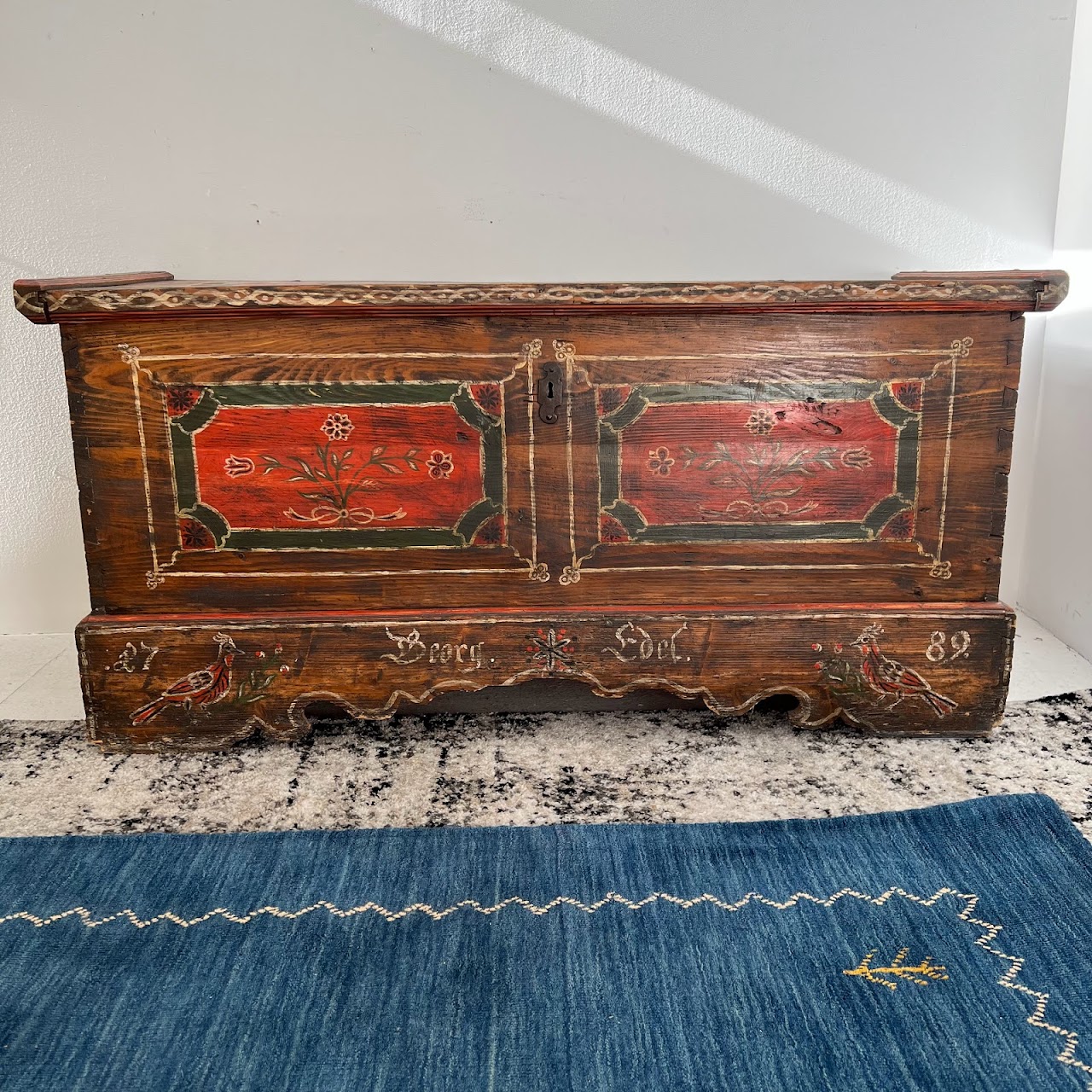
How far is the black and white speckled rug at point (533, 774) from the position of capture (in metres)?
1.96

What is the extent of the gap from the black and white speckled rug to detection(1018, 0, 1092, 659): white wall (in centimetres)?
48

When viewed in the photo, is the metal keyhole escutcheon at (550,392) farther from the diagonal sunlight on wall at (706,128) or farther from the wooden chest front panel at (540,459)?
the diagonal sunlight on wall at (706,128)

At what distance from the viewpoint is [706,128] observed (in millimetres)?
2689

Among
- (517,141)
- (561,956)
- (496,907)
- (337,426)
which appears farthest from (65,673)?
(517,141)

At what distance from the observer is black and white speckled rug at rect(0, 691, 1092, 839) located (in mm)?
1959

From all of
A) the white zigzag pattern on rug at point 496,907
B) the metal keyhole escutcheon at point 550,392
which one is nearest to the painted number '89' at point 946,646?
the white zigzag pattern on rug at point 496,907

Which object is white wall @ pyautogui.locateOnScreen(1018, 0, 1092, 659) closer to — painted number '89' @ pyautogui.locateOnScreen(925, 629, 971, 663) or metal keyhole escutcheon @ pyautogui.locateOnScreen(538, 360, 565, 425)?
painted number '89' @ pyautogui.locateOnScreen(925, 629, 971, 663)

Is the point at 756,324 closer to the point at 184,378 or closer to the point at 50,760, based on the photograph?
the point at 184,378

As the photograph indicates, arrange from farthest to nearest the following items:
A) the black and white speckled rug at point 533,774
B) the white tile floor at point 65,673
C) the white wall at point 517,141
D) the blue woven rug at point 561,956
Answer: the white wall at point 517,141 → the white tile floor at point 65,673 → the black and white speckled rug at point 533,774 → the blue woven rug at point 561,956

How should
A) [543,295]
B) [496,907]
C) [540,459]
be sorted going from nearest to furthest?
[496,907], [543,295], [540,459]

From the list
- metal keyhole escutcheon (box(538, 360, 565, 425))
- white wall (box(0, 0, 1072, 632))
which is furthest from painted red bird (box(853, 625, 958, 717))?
white wall (box(0, 0, 1072, 632))

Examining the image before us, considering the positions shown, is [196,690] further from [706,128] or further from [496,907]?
[706,128]

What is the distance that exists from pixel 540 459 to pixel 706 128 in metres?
1.18

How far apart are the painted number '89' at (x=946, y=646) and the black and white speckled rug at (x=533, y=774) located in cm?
20
